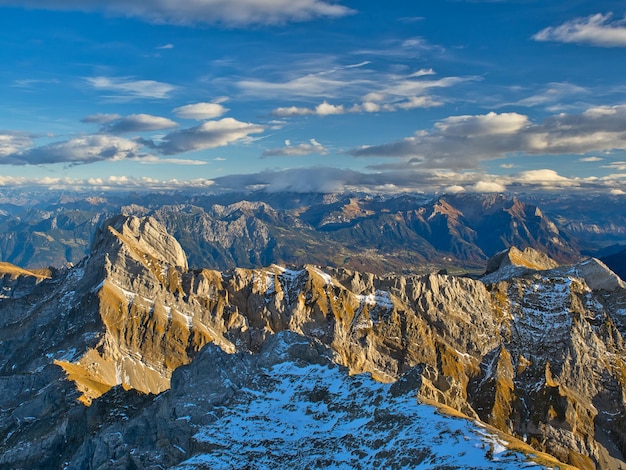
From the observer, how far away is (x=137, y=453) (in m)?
113

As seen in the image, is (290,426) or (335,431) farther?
(290,426)

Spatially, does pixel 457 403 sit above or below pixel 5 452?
above

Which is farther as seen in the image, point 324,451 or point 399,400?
point 399,400

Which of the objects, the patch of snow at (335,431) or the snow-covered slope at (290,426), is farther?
the snow-covered slope at (290,426)

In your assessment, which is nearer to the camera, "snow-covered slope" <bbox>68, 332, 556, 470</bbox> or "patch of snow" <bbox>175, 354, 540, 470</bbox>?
"patch of snow" <bbox>175, 354, 540, 470</bbox>

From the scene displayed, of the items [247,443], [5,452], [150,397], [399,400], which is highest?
[399,400]

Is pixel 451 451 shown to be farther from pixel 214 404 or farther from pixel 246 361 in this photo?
pixel 246 361

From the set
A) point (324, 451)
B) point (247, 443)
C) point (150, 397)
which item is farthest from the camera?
point (150, 397)

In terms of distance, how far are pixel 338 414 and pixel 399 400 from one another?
14.8m

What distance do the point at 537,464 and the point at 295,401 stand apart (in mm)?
59572

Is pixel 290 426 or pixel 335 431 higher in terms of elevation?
pixel 335 431

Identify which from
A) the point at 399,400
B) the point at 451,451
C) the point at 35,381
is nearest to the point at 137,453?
the point at 399,400

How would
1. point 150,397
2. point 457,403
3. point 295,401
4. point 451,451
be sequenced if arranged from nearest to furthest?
point 451,451 → point 295,401 → point 457,403 → point 150,397

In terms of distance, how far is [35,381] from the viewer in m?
190
